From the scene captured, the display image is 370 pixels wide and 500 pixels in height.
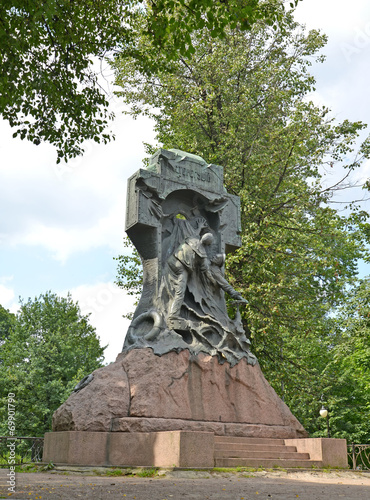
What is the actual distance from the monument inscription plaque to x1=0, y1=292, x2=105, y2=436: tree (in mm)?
13018

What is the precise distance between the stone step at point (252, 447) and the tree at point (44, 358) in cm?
1456

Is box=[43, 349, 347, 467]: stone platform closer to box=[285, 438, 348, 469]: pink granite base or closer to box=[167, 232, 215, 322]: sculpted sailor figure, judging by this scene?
box=[285, 438, 348, 469]: pink granite base

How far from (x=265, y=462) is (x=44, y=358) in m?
16.8

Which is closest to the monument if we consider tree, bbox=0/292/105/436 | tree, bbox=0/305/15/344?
tree, bbox=0/292/105/436

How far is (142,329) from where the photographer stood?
937 centimetres

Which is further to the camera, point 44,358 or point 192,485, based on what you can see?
point 44,358

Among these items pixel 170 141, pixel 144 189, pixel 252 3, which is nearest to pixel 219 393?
pixel 144 189

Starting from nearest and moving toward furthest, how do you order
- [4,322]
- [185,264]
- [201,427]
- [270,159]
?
[201,427]
[185,264]
[270,159]
[4,322]

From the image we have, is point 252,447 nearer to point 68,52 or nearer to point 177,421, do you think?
point 177,421

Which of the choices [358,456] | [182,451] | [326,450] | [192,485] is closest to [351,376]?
[358,456]

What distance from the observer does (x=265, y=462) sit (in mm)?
7562

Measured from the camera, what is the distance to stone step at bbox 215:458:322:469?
23.6 ft

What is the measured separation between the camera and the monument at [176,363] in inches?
295

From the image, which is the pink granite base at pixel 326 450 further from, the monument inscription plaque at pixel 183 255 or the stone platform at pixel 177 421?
the monument inscription plaque at pixel 183 255
